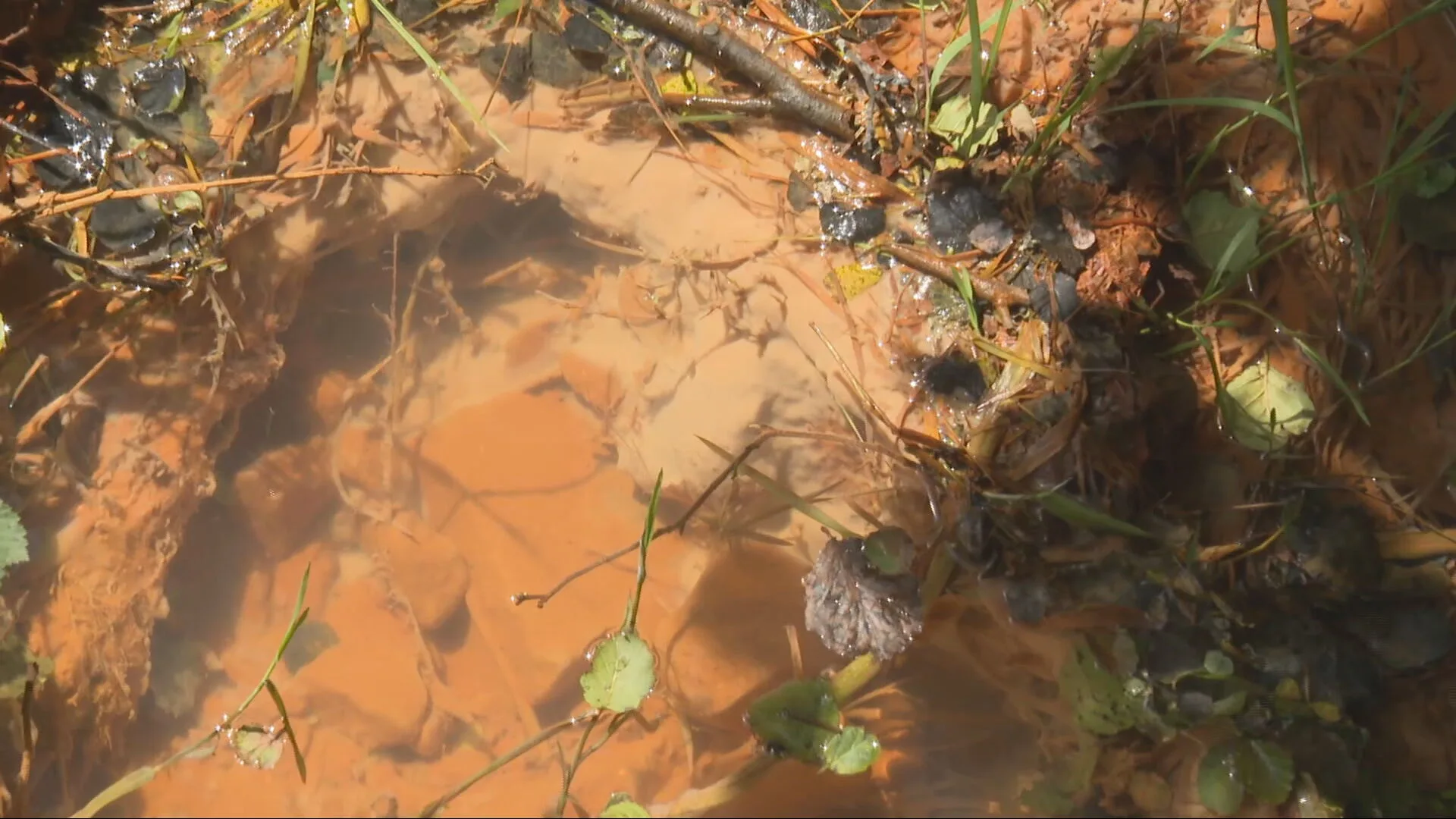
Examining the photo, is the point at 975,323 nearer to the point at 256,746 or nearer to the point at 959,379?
the point at 959,379

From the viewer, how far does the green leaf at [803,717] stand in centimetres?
199

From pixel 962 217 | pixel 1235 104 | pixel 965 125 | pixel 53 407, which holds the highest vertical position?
pixel 1235 104

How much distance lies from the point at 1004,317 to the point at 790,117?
0.68 metres

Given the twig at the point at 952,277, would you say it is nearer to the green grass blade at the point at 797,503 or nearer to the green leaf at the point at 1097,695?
the green grass blade at the point at 797,503

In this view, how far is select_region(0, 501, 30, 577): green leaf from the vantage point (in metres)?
1.86

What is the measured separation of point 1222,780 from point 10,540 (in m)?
2.57

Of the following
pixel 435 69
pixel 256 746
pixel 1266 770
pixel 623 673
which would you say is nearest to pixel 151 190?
pixel 435 69

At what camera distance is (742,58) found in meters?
2.00

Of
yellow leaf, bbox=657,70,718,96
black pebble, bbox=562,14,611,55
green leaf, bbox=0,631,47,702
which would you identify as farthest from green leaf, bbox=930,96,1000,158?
green leaf, bbox=0,631,47,702

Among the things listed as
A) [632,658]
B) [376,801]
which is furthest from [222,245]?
[376,801]

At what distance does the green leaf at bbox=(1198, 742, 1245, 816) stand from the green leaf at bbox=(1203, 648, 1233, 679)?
0.19 metres

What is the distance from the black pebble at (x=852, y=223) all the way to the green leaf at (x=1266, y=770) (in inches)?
50.4

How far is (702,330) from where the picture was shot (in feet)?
6.80

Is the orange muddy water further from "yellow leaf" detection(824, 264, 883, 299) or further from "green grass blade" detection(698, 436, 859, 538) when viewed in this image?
"yellow leaf" detection(824, 264, 883, 299)
